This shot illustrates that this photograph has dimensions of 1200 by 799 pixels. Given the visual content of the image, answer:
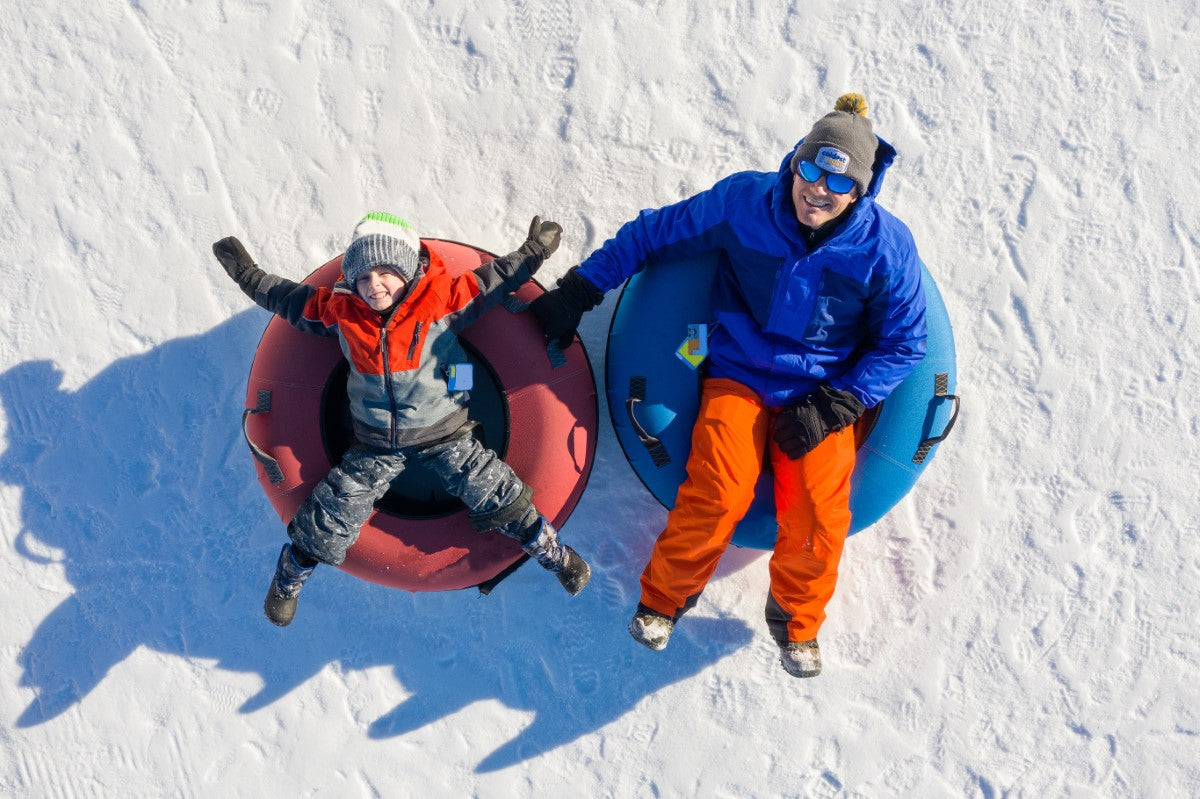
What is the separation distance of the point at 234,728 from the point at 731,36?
2.32 metres

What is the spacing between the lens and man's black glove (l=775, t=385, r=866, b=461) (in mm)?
1839

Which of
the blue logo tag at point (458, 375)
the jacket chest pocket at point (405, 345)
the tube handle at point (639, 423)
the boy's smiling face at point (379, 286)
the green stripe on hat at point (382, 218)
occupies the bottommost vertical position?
the tube handle at point (639, 423)

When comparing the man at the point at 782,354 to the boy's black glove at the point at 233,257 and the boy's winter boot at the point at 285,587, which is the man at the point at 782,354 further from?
the boy's winter boot at the point at 285,587

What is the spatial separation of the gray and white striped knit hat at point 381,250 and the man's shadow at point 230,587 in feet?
2.25

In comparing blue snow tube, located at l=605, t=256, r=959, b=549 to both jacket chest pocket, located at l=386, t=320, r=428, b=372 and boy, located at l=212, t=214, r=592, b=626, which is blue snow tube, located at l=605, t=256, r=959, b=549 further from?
jacket chest pocket, located at l=386, t=320, r=428, b=372

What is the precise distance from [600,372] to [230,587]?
117cm

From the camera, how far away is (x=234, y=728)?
2.34m

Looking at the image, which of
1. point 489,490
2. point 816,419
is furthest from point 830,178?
point 489,490

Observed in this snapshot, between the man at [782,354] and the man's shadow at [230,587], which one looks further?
the man's shadow at [230,587]

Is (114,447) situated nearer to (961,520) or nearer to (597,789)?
(597,789)

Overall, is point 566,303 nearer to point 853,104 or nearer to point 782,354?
point 782,354

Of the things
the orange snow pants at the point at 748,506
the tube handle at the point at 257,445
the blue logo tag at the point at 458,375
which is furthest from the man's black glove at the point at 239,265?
the orange snow pants at the point at 748,506

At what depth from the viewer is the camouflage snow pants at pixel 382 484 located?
190cm

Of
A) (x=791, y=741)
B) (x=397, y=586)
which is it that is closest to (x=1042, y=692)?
(x=791, y=741)
